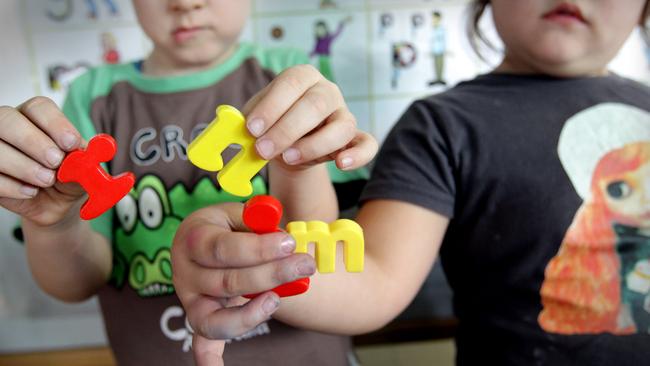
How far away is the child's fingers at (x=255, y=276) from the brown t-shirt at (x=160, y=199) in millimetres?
238

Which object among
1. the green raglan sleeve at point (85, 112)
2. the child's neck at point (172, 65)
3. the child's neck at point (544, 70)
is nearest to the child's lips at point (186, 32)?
the child's neck at point (172, 65)

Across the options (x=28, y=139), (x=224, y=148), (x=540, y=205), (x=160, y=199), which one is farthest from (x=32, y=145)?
(x=540, y=205)

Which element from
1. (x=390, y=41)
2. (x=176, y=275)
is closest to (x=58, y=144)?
(x=176, y=275)

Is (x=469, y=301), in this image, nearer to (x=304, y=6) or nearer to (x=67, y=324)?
(x=304, y=6)

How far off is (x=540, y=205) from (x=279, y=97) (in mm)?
325

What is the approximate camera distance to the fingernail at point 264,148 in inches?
11.4

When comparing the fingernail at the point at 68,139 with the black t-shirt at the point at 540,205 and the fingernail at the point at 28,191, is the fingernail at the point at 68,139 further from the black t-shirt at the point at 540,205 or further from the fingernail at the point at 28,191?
the black t-shirt at the point at 540,205

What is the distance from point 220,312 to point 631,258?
16.4 inches

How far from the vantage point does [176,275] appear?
0.33 m

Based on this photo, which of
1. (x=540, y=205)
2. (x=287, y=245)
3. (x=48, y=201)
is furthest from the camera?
(x=540, y=205)

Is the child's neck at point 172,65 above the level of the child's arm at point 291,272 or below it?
above

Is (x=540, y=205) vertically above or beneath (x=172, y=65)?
beneath

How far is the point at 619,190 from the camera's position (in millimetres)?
521

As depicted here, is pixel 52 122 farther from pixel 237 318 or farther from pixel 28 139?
pixel 237 318
